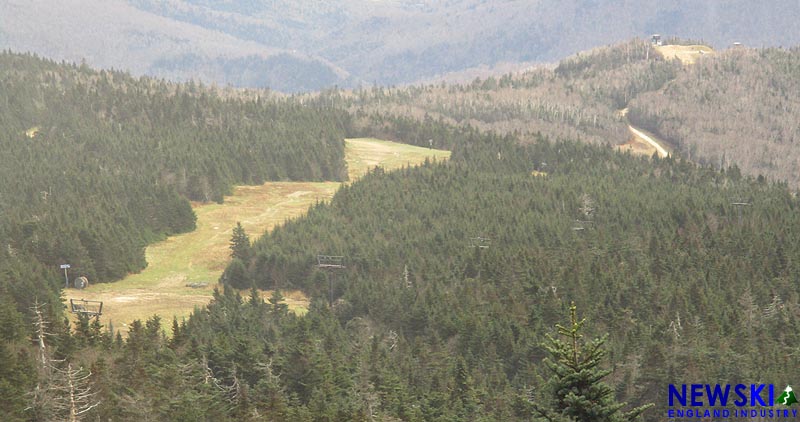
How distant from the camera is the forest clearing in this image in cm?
11244

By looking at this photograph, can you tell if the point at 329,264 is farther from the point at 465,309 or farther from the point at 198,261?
the point at 465,309

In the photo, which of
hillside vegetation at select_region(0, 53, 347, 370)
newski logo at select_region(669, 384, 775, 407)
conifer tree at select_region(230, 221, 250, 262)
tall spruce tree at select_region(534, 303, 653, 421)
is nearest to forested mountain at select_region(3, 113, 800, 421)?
conifer tree at select_region(230, 221, 250, 262)

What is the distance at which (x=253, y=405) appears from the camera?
227 ft

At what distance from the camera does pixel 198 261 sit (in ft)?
463

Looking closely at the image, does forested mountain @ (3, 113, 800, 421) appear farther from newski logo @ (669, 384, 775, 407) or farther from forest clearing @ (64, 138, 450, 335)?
forest clearing @ (64, 138, 450, 335)

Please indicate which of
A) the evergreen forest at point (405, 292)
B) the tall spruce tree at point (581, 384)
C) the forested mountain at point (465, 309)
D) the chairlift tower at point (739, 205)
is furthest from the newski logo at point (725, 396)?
the chairlift tower at point (739, 205)

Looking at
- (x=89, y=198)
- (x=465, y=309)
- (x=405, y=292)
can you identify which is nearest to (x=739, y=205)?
(x=465, y=309)

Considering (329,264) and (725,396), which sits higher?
(329,264)

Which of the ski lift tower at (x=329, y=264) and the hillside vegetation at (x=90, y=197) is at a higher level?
the hillside vegetation at (x=90, y=197)

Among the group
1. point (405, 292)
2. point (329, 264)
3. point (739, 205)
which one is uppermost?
point (739, 205)

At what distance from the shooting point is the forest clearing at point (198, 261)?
11244cm

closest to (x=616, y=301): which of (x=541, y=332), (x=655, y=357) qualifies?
(x=541, y=332)

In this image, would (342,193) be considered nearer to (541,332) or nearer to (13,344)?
(541,332)

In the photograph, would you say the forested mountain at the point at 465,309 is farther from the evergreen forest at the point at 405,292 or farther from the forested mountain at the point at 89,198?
the forested mountain at the point at 89,198
